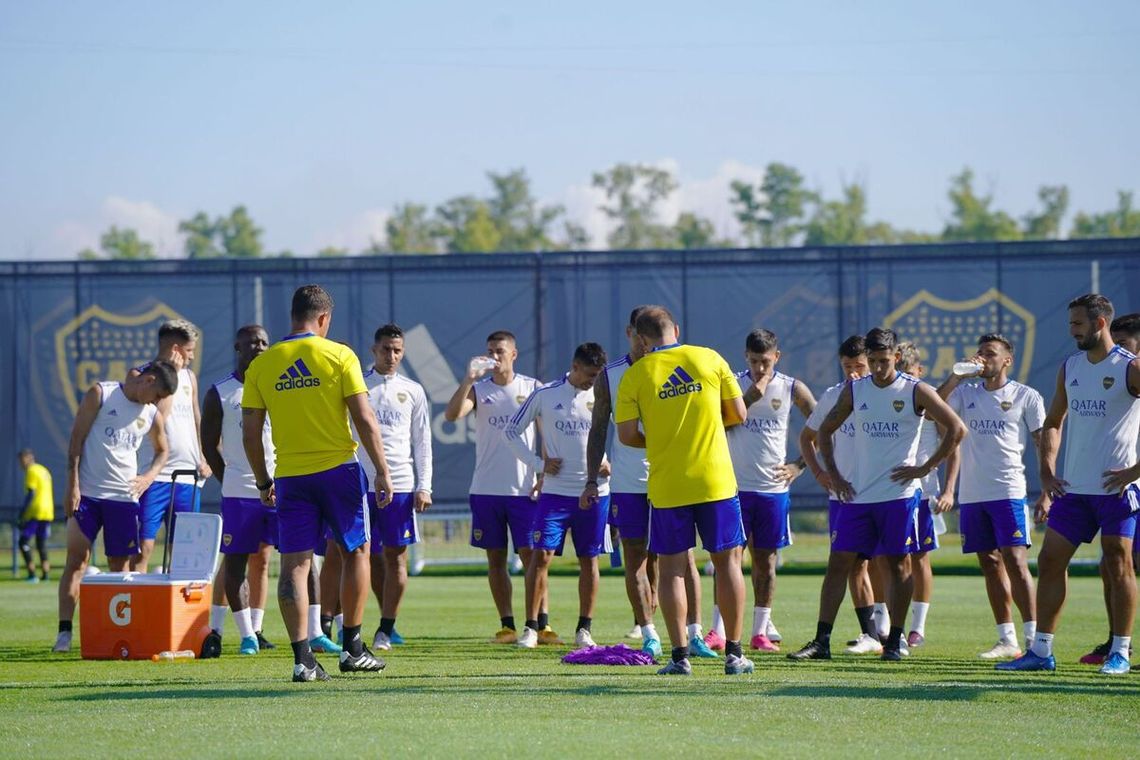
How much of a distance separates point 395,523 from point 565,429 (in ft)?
5.46

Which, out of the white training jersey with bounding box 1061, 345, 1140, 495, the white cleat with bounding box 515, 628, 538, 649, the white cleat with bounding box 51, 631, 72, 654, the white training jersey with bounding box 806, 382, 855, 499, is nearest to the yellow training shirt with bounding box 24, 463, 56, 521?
the white cleat with bounding box 51, 631, 72, 654

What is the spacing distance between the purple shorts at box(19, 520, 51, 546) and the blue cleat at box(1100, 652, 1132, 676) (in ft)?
52.3

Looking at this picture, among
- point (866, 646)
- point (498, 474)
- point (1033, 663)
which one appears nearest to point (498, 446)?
point (498, 474)

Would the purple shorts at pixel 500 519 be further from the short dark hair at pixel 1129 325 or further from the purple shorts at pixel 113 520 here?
the short dark hair at pixel 1129 325

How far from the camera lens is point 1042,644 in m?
9.65

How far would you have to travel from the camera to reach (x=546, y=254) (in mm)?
21719

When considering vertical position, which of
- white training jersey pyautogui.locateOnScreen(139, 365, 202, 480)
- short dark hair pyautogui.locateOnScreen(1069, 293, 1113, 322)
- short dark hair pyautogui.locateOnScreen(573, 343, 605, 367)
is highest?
short dark hair pyautogui.locateOnScreen(1069, 293, 1113, 322)

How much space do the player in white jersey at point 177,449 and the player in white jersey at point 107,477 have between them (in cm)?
12

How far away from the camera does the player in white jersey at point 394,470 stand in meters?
11.2

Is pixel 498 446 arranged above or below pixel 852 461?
above

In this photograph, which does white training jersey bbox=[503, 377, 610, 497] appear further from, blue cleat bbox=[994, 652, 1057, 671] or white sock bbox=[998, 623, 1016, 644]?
blue cleat bbox=[994, 652, 1057, 671]

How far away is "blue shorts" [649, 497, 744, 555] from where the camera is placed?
8938 millimetres

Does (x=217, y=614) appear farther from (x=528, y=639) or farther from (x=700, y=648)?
(x=700, y=648)

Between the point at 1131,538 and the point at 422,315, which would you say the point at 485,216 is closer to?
the point at 422,315
